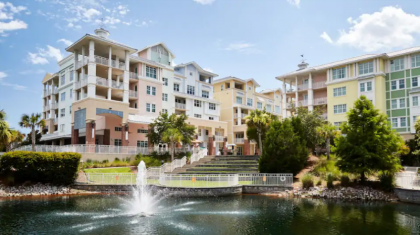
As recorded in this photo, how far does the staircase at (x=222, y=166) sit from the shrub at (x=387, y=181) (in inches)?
530

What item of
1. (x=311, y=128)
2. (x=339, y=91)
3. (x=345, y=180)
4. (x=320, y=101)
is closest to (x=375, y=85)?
(x=339, y=91)

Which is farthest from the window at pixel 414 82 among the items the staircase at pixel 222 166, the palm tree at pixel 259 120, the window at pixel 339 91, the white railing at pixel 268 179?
the white railing at pixel 268 179

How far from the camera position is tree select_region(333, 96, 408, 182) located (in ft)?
89.6

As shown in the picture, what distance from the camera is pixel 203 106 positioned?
212 ft

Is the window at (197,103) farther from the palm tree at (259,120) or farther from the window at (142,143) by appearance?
the palm tree at (259,120)

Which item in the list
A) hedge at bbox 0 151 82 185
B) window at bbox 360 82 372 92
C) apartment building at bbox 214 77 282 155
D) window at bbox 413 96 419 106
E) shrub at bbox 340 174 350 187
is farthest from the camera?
apartment building at bbox 214 77 282 155

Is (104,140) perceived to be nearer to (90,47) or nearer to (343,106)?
(90,47)

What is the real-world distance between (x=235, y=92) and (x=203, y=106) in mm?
10057

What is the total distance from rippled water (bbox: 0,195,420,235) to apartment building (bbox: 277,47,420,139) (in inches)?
1180

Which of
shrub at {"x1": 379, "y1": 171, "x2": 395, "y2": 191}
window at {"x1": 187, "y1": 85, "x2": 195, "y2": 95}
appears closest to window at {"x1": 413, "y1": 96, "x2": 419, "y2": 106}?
shrub at {"x1": 379, "y1": 171, "x2": 395, "y2": 191}

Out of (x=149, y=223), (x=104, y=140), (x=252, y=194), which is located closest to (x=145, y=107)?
(x=104, y=140)

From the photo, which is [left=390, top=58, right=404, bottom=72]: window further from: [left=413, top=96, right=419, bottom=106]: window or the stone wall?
the stone wall

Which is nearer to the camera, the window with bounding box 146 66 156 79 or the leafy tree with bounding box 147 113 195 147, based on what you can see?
the leafy tree with bounding box 147 113 195 147

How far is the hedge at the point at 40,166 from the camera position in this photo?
30609 mm
